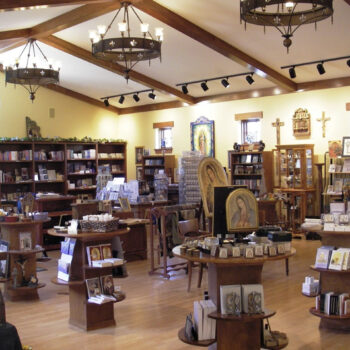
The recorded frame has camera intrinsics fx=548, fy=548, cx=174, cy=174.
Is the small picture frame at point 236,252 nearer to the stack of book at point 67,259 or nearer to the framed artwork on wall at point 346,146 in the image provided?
the stack of book at point 67,259

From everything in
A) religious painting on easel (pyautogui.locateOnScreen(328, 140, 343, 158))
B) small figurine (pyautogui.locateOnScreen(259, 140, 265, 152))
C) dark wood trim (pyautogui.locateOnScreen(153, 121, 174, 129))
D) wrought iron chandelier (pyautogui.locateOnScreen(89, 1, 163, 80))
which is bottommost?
religious painting on easel (pyautogui.locateOnScreen(328, 140, 343, 158))

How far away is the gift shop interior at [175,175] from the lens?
15.8ft

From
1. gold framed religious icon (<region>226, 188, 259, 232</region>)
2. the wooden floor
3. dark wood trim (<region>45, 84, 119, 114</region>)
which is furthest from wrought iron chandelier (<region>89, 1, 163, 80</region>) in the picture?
dark wood trim (<region>45, 84, 119, 114</region>)

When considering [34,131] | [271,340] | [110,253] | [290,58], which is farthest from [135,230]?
[34,131]

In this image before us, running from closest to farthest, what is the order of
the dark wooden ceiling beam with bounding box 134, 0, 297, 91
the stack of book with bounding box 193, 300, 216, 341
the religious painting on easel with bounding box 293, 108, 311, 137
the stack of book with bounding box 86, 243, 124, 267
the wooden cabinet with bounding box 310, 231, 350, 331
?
1. the stack of book with bounding box 193, 300, 216, 341
2. the wooden cabinet with bounding box 310, 231, 350, 331
3. the stack of book with bounding box 86, 243, 124, 267
4. the dark wooden ceiling beam with bounding box 134, 0, 297, 91
5. the religious painting on easel with bounding box 293, 108, 311, 137

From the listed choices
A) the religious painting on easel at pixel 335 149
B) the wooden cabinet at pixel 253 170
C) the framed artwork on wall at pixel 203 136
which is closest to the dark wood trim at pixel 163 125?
the framed artwork on wall at pixel 203 136

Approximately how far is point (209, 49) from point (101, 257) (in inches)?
274

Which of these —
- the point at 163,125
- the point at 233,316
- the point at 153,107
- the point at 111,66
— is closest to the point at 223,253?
the point at 233,316

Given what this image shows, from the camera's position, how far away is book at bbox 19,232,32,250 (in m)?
7.26

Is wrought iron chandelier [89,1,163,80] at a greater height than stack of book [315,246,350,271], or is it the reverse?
wrought iron chandelier [89,1,163,80]

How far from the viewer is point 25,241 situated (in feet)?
23.9

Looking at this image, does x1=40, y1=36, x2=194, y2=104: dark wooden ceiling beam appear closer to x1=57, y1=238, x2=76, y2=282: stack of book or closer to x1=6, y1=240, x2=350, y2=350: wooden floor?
x1=6, y1=240, x2=350, y2=350: wooden floor

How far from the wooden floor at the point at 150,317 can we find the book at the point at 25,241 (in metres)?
0.72

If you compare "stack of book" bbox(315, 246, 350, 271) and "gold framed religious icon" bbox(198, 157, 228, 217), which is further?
"gold framed religious icon" bbox(198, 157, 228, 217)
